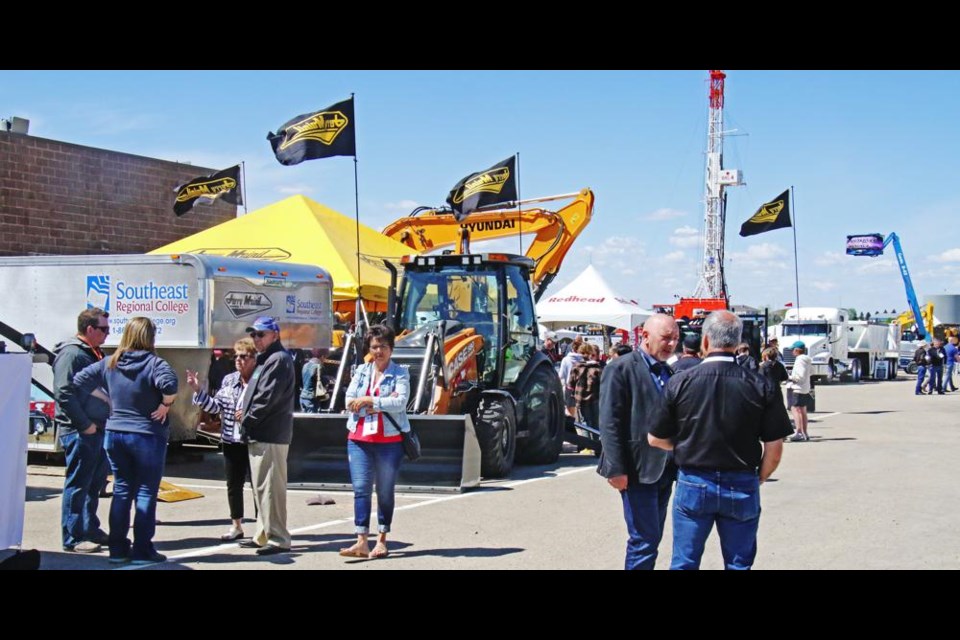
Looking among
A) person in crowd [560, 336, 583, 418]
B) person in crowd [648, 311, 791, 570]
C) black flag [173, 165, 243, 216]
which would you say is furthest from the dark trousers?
black flag [173, 165, 243, 216]

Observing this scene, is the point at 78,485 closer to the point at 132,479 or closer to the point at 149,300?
the point at 132,479

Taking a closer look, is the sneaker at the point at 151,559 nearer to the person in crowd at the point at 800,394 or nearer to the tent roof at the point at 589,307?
the person in crowd at the point at 800,394

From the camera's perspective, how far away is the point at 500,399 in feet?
39.1

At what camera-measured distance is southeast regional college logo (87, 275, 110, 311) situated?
41.7 feet

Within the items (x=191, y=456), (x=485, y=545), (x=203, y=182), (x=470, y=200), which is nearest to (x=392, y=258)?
(x=470, y=200)

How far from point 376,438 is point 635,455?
262 centimetres

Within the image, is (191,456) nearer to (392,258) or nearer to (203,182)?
(392,258)

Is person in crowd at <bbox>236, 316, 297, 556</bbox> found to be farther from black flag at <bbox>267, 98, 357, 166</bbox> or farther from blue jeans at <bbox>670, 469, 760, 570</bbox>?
black flag at <bbox>267, 98, 357, 166</bbox>

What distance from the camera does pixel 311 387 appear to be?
47.9ft

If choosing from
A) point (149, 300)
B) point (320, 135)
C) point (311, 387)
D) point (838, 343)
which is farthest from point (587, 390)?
point (838, 343)

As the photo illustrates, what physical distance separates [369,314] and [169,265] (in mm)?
8508

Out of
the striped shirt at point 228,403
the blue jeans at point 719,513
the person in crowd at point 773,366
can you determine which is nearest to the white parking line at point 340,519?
the striped shirt at point 228,403

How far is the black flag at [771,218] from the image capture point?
3000cm

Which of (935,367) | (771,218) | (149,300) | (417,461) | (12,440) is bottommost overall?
(417,461)
